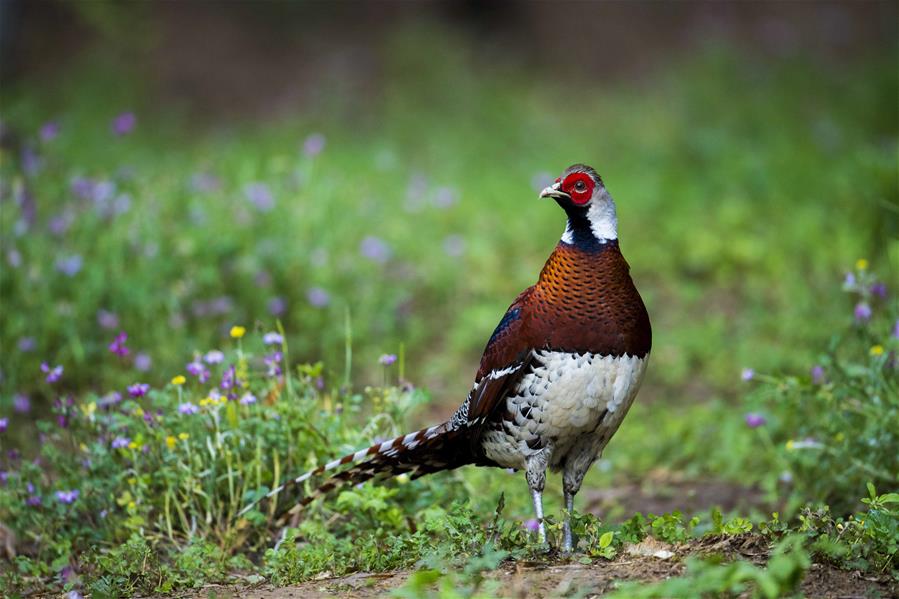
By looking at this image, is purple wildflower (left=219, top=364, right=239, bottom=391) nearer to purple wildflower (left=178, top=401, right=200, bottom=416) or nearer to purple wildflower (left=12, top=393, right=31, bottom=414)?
purple wildflower (left=178, top=401, right=200, bottom=416)

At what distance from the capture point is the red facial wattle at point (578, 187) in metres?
3.99

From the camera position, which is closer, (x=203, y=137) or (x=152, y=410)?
(x=152, y=410)

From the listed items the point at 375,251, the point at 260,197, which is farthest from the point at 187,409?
the point at 375,251

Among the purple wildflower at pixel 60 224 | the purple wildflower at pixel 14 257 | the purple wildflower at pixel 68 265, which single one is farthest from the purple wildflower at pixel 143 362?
the purple wildflower at pixel 60 224

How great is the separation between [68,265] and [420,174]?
16.1 ft

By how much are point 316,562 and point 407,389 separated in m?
1.22

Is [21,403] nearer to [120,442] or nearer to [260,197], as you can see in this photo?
[120,442]

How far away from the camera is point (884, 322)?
5309 mm

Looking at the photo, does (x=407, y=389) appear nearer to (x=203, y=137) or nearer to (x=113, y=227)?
(x=113, y=227)

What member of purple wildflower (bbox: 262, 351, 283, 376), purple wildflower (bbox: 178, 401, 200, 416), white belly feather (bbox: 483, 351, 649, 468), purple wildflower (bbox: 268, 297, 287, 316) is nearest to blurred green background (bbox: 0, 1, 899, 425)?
purple wildflower (bbox: 268, 297, 287, 316)

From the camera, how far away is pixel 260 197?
23.8 ft

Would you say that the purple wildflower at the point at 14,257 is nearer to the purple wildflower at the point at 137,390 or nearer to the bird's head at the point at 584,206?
the purple wildflower at the point at 137,390

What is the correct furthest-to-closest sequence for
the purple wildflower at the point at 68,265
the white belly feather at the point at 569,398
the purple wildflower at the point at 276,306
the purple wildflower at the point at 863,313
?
the purple wildflower at the point at 276,306 → the purple wildflower at the point at 68,265 → the purple wildflower at the point at 863,313 → the white belly feather at the point at 569,398

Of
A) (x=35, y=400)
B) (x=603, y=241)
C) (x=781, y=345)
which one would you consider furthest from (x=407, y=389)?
(x=781, y=345)
